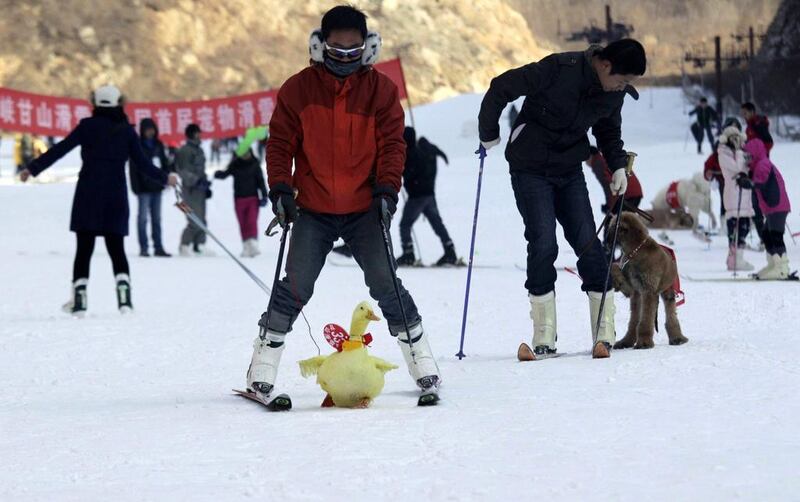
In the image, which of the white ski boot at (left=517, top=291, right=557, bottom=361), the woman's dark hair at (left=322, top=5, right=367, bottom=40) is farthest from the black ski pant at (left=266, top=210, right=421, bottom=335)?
the white ski boot at (left=517, top=291, right=557, bottom=361)

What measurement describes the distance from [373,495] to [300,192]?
1850 millimetres

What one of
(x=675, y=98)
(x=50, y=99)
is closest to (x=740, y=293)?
(x=50, y=99)

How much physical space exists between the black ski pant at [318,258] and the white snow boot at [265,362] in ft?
0.14

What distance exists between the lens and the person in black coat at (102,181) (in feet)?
30.3

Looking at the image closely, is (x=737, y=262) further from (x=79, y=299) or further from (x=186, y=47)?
(x=186, y=47)

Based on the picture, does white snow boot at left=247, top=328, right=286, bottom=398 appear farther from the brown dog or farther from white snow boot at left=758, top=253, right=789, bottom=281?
white snow boot at left=758, top=253, right=789, bottom=281

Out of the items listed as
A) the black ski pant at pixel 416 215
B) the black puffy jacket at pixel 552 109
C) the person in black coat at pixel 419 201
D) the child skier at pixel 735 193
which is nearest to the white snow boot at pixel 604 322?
the black puffy jacket at pixel 552 109

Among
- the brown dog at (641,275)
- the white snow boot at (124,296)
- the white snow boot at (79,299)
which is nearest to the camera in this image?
the brown dog at (641,275)

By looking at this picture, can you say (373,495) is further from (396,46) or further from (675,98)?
(396,46)

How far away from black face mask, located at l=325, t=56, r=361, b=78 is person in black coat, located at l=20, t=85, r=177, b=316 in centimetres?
425

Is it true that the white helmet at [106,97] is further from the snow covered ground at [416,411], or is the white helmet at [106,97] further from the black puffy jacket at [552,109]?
the black puffy jacket at [552,109]

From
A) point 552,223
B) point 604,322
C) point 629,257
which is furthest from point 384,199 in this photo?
point 629,257

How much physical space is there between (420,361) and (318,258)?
0.55 m

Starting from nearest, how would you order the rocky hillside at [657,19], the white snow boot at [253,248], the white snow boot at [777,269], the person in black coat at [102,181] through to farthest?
the person in black coat at [102,181], the white snow boot at [777,269], the white snow boot at [253,248], the rocky hillside at [657,19]
